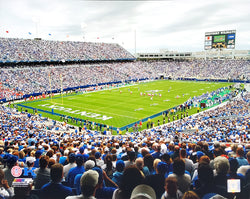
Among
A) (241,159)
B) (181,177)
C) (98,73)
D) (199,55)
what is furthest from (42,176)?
(199,55)

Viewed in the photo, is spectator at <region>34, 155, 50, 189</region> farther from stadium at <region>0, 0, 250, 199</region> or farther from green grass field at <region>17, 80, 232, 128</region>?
green grass field at <region>17, 80, 232, 128</region>

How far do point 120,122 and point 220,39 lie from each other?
56.3 m

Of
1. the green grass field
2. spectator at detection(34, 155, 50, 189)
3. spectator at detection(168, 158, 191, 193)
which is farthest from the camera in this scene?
the green grass field

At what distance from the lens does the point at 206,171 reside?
142 inches

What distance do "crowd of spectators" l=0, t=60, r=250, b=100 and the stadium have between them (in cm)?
30

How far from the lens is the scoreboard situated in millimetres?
66438

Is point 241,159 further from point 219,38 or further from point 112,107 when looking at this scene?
point 219,38

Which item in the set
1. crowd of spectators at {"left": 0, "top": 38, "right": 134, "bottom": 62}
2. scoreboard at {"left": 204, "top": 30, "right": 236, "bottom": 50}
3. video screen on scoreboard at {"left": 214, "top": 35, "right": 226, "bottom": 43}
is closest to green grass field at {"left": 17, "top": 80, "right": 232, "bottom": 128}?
crowd of spectators at {"left": 0, "top": 38, "right": 134, "bottom": 62}

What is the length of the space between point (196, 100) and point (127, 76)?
1442 inches

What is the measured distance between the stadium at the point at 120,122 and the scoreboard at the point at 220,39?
29cm

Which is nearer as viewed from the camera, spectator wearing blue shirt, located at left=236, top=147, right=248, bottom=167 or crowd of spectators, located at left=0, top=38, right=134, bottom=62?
spectator wearing blue shirt, located at left=236, top=147, right=248, bottom=167

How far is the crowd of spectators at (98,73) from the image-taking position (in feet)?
147

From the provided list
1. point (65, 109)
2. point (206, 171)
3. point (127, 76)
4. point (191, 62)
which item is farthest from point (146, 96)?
point (191, 62)

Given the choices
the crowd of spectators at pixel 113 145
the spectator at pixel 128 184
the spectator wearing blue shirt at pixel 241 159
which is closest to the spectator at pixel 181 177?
the crowd of spectators at pixel 113 145
